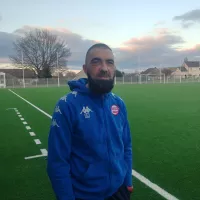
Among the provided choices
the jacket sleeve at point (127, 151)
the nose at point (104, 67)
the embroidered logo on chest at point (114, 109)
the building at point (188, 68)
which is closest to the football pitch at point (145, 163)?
the jacket sleeve at point (127, 151)

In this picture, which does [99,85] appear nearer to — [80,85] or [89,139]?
[80,85]

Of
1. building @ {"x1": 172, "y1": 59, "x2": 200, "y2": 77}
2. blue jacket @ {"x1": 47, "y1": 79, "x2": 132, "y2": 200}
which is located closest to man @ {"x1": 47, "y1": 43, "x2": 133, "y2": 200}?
blue jacket @ {"x1": 47, "y1": 79, "x2": 132, "y2": 200}

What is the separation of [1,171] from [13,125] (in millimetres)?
5236

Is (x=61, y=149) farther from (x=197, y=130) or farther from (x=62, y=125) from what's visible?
(x=197, y=130)

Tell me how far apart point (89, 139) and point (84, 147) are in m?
0.08

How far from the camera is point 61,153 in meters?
2.02

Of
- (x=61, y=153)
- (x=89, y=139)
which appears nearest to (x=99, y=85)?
(x=89, y=139)

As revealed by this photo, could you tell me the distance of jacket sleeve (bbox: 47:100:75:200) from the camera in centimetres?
198

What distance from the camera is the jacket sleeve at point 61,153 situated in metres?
1.98

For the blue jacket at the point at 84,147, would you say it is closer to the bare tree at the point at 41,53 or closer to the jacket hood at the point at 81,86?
Answer: the jacket hood at the point at 81,86

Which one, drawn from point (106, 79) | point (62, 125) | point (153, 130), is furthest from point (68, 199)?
point (153, 130)

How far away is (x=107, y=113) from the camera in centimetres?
219

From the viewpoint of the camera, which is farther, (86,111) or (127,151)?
(127,151)

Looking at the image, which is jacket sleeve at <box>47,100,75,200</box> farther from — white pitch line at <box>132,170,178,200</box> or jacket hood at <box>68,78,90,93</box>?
white pitch line at <box>132,170,178,200</box>
